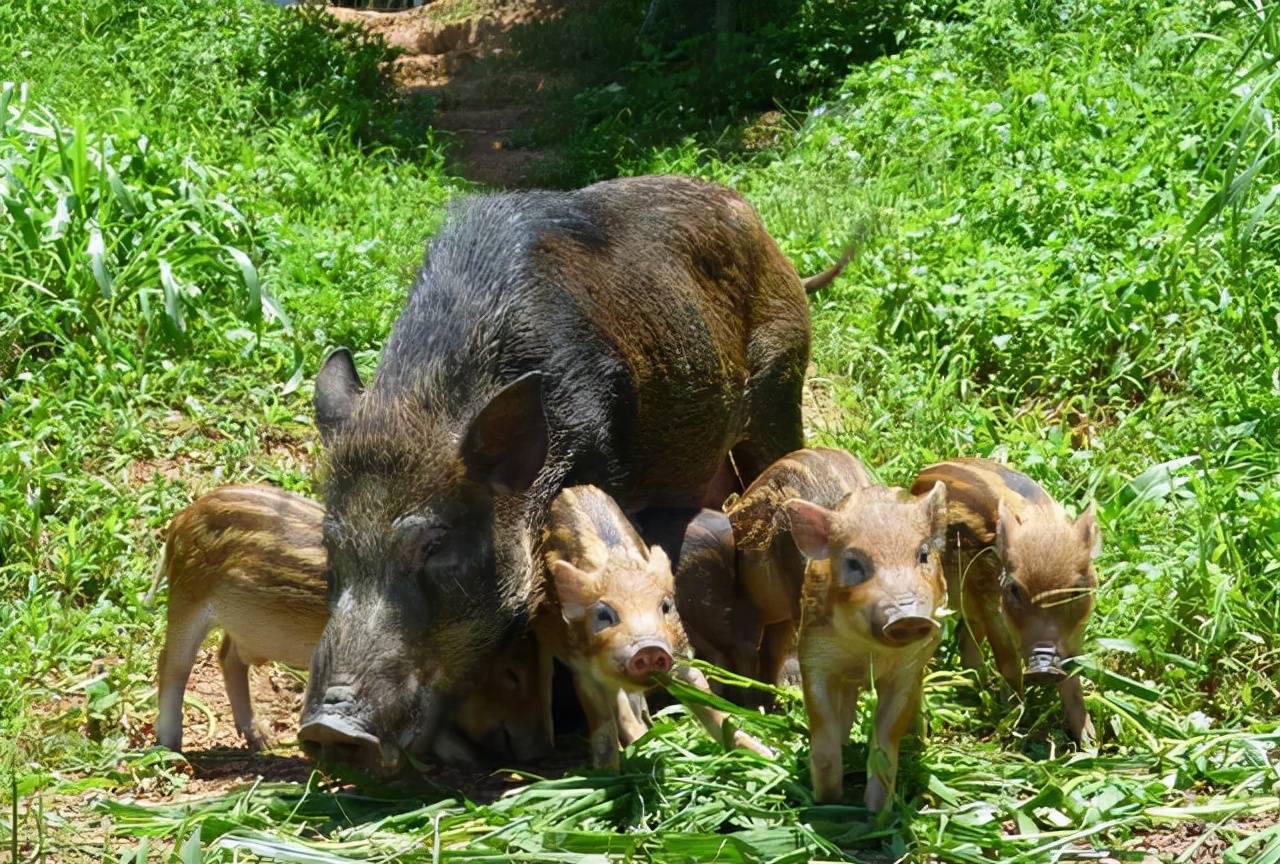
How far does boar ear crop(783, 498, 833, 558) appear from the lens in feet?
13.6

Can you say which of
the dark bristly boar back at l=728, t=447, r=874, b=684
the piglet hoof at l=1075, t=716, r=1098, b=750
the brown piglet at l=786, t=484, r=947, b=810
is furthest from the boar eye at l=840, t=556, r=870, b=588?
the piglet hoof at l=1075, t=716, r=1098, b=750

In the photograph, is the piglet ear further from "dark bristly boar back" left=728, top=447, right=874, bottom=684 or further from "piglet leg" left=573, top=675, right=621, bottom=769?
"dark bristly boar back" left=728, top=447, right=874, bottom=684

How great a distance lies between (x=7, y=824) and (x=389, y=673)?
103cm

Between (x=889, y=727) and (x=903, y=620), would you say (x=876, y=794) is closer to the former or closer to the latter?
(x=889, y=727)

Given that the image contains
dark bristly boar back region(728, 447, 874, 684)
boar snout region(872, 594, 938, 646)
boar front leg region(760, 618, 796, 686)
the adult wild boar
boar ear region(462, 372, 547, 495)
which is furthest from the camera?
boar front leg region(760, 618, 796, 686)

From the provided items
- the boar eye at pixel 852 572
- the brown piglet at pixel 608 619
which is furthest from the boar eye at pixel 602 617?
the boar eye at pixel 852 572

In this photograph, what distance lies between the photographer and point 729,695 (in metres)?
5.44

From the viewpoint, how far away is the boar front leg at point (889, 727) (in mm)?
4152

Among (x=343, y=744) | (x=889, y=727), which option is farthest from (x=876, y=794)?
(x=343, y=744)

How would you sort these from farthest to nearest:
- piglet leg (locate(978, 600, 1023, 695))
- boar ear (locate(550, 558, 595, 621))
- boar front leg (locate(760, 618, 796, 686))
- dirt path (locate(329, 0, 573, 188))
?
dirt path (locate(329, 0, 573, 188)) → boar front leg (locate(760, 618, 796, 686)) → piglet leg (locate(978, 600, 1023, 695)) → boar ear (locate(550, 558, 595, 621))

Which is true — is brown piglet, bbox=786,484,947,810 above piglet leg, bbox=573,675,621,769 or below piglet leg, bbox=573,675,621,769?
above

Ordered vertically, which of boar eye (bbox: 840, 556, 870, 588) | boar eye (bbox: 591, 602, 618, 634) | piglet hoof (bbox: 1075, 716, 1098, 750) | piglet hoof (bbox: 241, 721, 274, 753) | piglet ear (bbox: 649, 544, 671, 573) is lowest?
piglet hoof (bbox: 241, 721, 274, 753)

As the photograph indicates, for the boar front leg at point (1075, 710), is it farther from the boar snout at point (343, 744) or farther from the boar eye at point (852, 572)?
the boar snout at point (343, 744)

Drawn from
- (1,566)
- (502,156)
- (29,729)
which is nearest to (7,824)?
(29,729)
